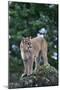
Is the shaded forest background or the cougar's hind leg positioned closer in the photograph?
the shaded forest background

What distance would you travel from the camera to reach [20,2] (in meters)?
2.38

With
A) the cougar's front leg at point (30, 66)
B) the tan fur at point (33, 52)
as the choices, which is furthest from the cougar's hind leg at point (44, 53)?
the cougar's front leg at point (30, 66)

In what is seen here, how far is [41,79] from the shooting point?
2445 mm

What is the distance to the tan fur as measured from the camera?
240 centimetres

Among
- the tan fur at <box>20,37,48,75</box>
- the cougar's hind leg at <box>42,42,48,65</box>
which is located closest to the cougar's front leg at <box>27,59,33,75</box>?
the tan fur at <box>20,37,48,75</box>

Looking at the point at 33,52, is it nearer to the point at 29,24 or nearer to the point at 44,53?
the point at 44,53

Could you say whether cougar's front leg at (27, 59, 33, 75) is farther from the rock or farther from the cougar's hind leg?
the cougar's hind leg

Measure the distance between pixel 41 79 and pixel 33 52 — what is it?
318mm

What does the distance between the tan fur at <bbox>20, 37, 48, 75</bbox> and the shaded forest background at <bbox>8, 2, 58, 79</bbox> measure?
0.05m

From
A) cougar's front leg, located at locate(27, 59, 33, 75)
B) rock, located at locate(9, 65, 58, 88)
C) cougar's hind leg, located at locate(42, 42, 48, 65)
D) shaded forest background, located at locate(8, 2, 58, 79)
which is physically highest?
shaded forest background, located at locate(8, 2, 58, 79)

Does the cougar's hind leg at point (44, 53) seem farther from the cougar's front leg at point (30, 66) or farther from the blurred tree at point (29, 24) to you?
the cougar's front leg at point (30, 66)

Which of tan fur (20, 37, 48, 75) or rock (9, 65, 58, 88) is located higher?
tan fur (20, 37, 48, 75)

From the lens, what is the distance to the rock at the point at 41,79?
2373 millimetres

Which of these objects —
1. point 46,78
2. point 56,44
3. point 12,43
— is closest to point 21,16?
point 12,43
